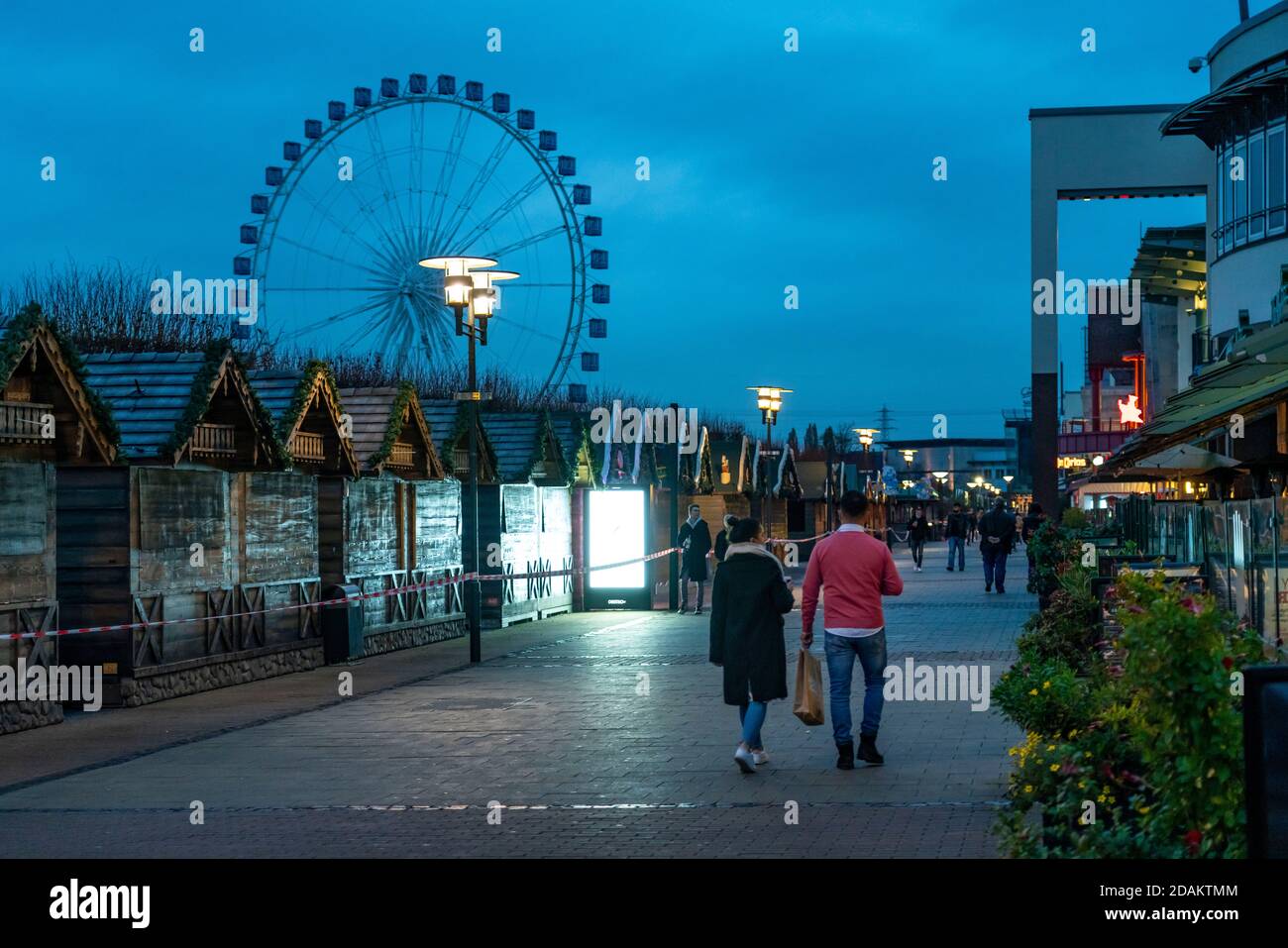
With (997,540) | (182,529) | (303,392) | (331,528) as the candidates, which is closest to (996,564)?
(997,540)

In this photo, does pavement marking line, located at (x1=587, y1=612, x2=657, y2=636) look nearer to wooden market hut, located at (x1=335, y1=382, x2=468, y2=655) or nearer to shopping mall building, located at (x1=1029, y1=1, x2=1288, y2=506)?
wooden market hut, located at (x1=335, y1=382, x2=468, y2=655)

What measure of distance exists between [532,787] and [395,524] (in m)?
13.5

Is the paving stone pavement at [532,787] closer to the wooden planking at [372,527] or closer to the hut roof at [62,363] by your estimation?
the hut roof at [62,363]

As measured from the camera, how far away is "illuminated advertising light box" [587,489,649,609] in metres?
31.5

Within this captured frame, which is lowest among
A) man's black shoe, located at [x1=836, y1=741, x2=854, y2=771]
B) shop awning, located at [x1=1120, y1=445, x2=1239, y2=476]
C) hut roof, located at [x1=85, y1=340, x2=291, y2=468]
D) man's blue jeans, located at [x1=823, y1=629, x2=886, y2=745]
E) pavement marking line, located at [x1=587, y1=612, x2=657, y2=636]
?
pavement marking line, located at [x1=587, y1=612, x2=657, y2=636]

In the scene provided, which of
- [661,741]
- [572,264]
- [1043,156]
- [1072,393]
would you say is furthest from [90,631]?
[1072,393]

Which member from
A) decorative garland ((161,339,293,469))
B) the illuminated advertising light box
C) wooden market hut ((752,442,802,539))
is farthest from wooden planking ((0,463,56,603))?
wooden market hut ((752,442,802,539))

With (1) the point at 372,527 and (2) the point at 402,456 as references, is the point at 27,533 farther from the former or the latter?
(2) the point at 402,456

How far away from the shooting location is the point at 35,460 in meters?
16.2

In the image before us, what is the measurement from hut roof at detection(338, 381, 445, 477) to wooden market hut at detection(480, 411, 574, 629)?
3532 mm

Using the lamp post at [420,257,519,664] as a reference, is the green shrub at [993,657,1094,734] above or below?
below

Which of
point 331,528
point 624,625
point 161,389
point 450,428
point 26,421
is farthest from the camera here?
point 624,625
